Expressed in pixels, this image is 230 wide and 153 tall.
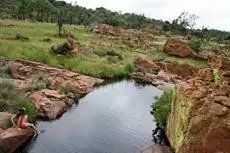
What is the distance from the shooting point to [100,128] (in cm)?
3161

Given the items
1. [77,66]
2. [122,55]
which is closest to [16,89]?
[77,66]

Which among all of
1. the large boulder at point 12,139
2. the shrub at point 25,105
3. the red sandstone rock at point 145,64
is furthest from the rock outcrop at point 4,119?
the red sandstone rock at point 145,64

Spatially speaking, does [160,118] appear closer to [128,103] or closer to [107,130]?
[107,130]

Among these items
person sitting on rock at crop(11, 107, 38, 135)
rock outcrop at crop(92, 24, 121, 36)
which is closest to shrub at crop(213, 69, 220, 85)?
person sitting on rock at crop(11, 107, 38, 135)

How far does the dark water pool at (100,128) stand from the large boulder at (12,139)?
608 millimetres

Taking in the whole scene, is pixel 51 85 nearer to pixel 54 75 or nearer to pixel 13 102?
pixel 54 75

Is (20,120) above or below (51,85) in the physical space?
above

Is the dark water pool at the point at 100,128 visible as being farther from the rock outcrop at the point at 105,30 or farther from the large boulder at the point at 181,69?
the rock outcrop at the point at 105,30

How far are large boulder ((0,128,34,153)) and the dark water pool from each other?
23.9 inches

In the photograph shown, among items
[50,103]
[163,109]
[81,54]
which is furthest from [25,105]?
[81,54]

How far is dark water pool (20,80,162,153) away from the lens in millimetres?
27578

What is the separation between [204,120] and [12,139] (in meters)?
11.8

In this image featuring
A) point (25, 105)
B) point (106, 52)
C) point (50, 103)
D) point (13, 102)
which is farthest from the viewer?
point (106, 52)

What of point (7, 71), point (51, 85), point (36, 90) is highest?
point (7, 71)
